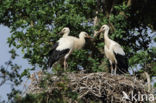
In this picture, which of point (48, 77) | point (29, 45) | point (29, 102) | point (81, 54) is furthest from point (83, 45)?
point (29, 102)

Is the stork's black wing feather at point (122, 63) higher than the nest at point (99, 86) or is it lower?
higher

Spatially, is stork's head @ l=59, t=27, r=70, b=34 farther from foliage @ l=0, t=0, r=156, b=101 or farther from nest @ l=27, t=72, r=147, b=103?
nest @ l=27, t=72, r=147, b=103

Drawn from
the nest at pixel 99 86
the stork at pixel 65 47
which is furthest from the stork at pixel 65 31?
the nest at pixel 99 86

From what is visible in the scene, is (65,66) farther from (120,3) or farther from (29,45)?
(120,3)

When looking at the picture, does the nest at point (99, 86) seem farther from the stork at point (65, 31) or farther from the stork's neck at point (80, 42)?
the stork at point (65, 31)

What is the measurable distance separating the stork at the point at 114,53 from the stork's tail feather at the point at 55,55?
1099mm

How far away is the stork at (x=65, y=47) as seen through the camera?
1092cm

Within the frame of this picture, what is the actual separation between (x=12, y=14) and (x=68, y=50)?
8.06ft

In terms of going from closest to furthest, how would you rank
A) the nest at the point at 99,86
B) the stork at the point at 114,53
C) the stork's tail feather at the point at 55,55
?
1. the nest at the point at 99,86
2. the stork's tail feather at the point at 55,55
3. the stork at the point at 114,53

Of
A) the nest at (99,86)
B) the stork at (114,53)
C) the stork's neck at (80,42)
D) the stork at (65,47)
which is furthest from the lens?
the stork's neck at (80,42)

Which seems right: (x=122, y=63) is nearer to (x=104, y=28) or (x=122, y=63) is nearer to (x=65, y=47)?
(x=104, y=28)

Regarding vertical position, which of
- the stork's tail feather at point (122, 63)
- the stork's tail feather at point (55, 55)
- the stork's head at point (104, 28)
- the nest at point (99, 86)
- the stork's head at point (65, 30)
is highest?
the stork's head at point (65, 30)

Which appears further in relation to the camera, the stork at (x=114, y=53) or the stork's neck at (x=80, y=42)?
the stork's neck at (x=80, y=42)

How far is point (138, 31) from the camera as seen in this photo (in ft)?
38.7
